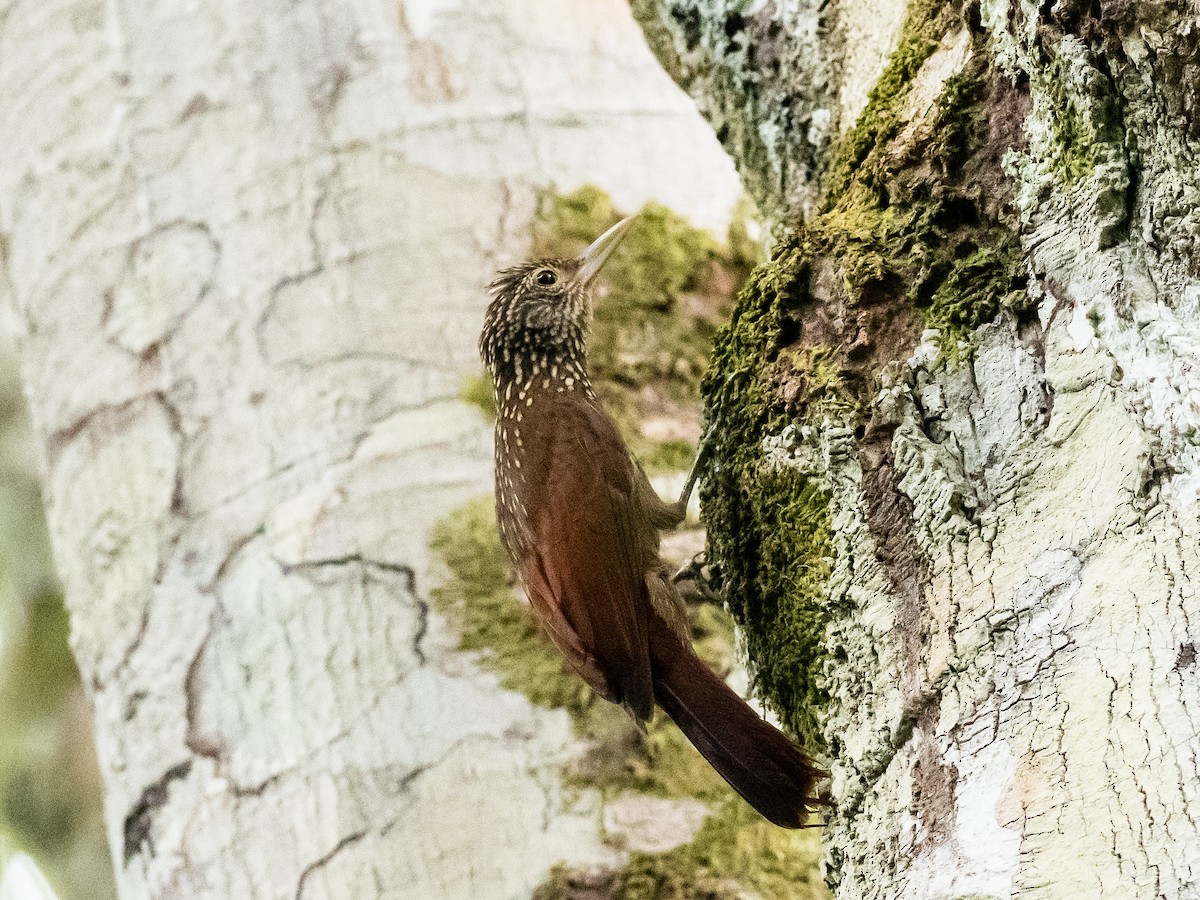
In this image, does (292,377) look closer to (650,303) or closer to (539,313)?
(539,313)

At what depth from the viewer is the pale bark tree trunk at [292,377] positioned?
91.5 inches

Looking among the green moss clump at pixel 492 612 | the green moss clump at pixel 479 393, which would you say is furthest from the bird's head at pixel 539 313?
the green moss clump at pixel 492 612

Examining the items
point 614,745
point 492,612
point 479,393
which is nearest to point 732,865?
point 614,745

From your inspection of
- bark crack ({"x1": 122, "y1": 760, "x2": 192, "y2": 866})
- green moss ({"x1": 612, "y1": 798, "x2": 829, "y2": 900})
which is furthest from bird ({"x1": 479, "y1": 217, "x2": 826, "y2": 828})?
bark crack ({"x1": 122, "y1": 760, "x2": 192, "y2": 866})

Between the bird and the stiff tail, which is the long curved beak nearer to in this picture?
the bird

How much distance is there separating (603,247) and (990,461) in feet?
5.10

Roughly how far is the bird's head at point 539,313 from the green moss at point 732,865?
1.20 m

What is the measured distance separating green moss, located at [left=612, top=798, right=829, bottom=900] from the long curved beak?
128 centimetres

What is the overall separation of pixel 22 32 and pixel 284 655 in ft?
6.41

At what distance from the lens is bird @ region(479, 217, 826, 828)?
1878mm

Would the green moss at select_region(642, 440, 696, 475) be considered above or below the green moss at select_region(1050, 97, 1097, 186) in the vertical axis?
above

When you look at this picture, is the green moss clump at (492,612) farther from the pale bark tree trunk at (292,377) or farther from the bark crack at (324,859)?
the bark crack at (324,859)

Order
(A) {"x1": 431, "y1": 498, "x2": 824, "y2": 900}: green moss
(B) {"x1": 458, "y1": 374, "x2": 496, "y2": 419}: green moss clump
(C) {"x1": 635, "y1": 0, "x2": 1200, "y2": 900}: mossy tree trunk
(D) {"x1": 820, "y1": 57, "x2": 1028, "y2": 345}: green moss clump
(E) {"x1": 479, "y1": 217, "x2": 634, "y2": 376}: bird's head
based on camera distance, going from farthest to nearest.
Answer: (E) {"x1": 479, "y1": 217, "x2": 634, "y2": 376}: bird's head
(B) {"x1": 458, "y1": 374, "x2": 496, "y2": 419}: green moss clump
(A) {"x1": 431, "y1": 498, "x2": 824, "y2": 900}: green moss
(D) {"x1": 820, "y1": 57, "x2": 1028, "y2": 345}: green moss clump
(C) {"x1": 635, "y1": 0, "x2": 1200, "y2": 900}: mossy tree trunk

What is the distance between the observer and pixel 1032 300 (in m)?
1.45
